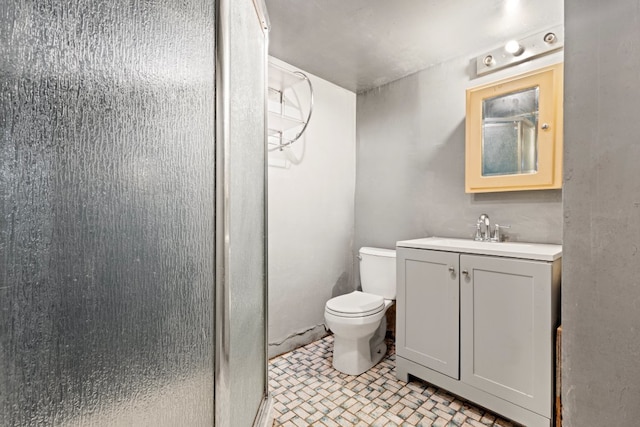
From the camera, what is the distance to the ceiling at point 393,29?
5.45 ft

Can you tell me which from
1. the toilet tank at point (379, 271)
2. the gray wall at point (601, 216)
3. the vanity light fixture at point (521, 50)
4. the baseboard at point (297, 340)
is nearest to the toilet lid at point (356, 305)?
the toilet tank at point (379, 271)

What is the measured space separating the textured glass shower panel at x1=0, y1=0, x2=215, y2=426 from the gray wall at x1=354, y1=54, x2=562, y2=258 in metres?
1.97

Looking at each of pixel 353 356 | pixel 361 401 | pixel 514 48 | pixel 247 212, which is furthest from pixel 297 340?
pixel 514 48

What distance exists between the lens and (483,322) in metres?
1.62

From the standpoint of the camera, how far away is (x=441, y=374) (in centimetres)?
176

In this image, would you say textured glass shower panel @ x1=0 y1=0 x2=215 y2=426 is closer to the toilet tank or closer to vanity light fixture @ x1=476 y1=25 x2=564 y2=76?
the toilet tank

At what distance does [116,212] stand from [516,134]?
2.20 metres

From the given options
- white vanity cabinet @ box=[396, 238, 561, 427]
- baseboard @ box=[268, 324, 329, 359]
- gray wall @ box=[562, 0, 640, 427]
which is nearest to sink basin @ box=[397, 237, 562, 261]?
white vanity cabinet @ box=[396, 238, 561, 427]

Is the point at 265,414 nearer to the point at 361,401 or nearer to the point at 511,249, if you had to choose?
the point at 361,401

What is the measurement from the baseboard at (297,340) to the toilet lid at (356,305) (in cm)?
54

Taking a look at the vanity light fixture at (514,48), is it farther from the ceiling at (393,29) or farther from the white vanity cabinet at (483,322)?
the white vanity cabinet at (483,322)

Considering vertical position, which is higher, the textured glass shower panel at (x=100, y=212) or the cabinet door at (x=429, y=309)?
the textured glass shower panel at (x=100, y=212)

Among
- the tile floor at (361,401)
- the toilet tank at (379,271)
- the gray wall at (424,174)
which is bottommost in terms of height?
the tile floor at (361,401)

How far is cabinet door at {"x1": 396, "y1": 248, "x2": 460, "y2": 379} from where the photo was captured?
1725 millimetres
